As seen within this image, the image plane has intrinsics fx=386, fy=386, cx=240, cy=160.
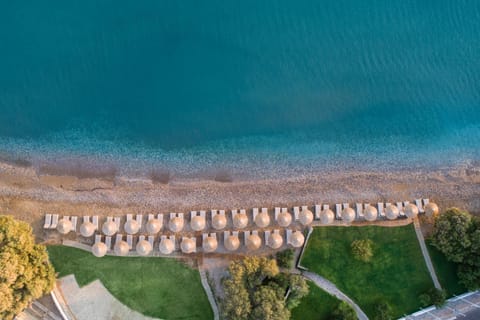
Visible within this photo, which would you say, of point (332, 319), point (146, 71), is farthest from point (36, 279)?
point (332, 319)

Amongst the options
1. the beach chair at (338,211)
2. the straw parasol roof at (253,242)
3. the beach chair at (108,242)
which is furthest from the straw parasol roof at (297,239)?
the beach chair at (108,242)

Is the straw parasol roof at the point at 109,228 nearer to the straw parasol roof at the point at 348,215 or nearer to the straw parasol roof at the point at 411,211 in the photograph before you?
the straw parasol roof at the point at 348,215

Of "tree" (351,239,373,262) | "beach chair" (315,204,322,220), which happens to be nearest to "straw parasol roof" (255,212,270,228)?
"beach chair" (315,204,322,220)

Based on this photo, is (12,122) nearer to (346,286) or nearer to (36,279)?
(36,279)

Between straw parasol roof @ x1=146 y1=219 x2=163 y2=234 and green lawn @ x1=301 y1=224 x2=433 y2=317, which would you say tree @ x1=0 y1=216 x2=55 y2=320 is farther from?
green lawn @ x1=301 y1=224 x2=433 y2=317

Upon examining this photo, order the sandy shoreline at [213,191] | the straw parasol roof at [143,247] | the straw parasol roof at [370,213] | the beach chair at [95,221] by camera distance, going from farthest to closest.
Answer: the sandy shoreline at [213,191]
the straw parasol roof at [370,213]
the beach chair at [95,221]
the straw parasol roof at [143,247]

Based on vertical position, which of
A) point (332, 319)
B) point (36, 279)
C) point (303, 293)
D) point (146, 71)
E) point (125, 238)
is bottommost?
point (332, 319)
